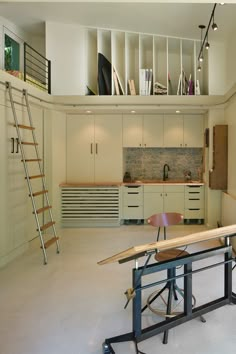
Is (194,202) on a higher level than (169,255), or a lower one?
higher

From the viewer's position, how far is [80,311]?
2.78m

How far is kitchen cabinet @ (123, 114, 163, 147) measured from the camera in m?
6.30

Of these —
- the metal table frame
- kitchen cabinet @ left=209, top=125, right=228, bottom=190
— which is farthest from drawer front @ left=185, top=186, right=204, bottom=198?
the metal table frame

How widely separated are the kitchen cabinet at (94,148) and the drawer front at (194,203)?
60.6 inches

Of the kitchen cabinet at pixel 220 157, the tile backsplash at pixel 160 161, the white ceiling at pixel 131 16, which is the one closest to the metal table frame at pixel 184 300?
the kitchen cabinet at pixel 220 157

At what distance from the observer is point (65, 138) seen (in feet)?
20.5

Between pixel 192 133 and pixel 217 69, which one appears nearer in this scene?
pixel 217 69

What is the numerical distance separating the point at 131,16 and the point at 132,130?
2.20 m

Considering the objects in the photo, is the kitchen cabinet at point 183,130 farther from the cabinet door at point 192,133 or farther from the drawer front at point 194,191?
the drawer front at point 194,191

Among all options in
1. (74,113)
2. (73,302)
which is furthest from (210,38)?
(73,302)

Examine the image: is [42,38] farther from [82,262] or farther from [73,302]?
[73,302]

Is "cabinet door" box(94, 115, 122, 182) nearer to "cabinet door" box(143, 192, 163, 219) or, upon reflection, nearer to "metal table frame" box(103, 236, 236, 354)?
"cabinet door" box(143, 192, 163, 219)

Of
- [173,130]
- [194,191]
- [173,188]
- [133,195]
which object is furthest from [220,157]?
[133,195]

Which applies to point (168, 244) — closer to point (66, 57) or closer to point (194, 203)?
point (194, 203)
